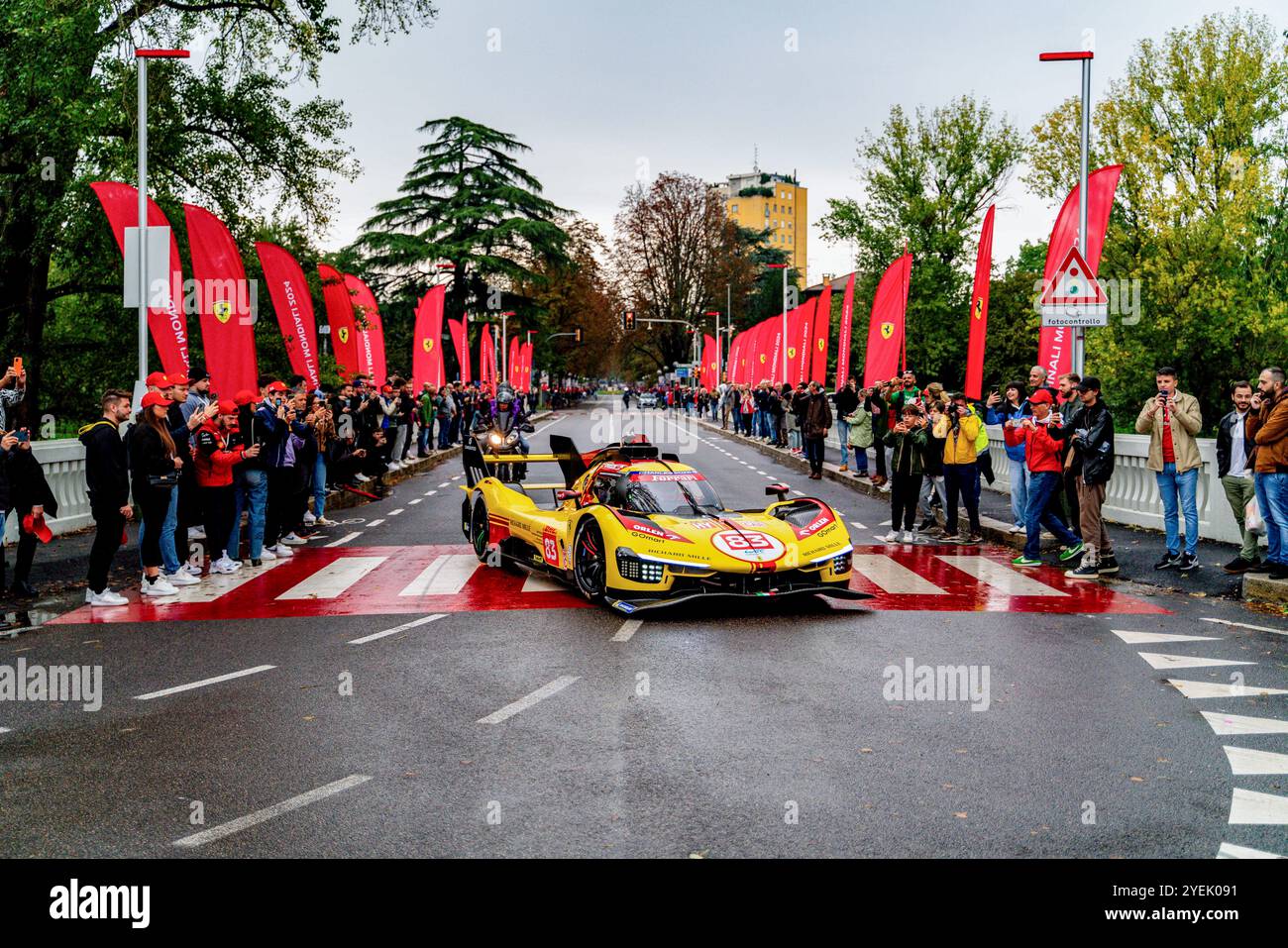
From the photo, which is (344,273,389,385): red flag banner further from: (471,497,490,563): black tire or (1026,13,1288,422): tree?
(1026,13,1288,422): tree

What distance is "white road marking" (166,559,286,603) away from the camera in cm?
1098

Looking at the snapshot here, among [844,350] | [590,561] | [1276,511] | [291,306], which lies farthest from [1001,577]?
[844,350]

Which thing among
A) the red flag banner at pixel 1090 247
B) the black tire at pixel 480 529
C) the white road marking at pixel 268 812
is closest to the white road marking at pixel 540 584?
the black tire at pixel 480 529

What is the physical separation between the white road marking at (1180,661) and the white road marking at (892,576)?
298cm

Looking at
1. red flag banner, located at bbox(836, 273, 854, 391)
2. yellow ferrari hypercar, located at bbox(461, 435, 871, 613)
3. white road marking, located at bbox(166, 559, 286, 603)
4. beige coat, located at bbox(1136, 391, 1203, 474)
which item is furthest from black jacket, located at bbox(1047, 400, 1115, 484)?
red flag banner, located at bbox(836, 273, 854, 391)

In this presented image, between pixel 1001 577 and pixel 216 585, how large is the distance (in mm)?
8545

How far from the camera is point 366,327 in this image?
26766mm

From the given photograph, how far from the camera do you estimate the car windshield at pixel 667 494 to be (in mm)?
10414

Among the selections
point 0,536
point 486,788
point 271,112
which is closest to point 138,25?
point 271,112

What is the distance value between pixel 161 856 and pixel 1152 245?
148 ft

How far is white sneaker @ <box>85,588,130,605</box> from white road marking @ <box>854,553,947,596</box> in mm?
7546

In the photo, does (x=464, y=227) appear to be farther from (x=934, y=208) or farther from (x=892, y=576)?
(x=892, y=576)

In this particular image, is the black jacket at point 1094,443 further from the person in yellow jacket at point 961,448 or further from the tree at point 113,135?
the tree at point 113,135
